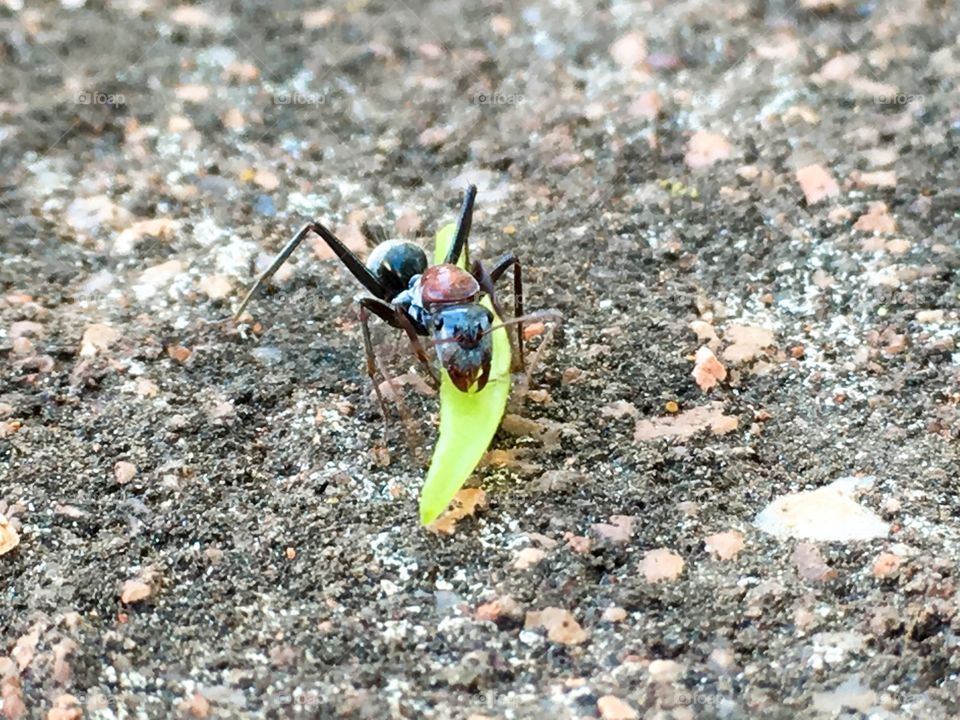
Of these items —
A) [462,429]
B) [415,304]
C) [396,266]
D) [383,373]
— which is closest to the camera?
[462,429]

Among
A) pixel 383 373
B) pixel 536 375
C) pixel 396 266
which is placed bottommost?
pixel 536 375

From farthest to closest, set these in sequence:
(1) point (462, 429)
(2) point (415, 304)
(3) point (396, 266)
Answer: (3) point (396, 266) < (2) point (415, 304) < (1) point (462, 429)

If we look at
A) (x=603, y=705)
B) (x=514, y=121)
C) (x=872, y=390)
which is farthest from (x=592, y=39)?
(x=603, y=705)

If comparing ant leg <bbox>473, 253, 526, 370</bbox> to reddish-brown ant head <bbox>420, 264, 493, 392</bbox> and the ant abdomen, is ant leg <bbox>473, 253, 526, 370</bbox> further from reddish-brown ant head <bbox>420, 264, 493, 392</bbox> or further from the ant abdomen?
the ant abdomen

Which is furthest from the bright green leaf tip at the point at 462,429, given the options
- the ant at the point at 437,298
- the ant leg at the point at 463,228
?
the ant leg at the point at 463,228

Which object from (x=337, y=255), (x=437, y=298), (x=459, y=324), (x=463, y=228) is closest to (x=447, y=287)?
(x=437, y=298)

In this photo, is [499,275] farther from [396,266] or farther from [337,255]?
[337,255]

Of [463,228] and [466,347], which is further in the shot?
[463,228]
